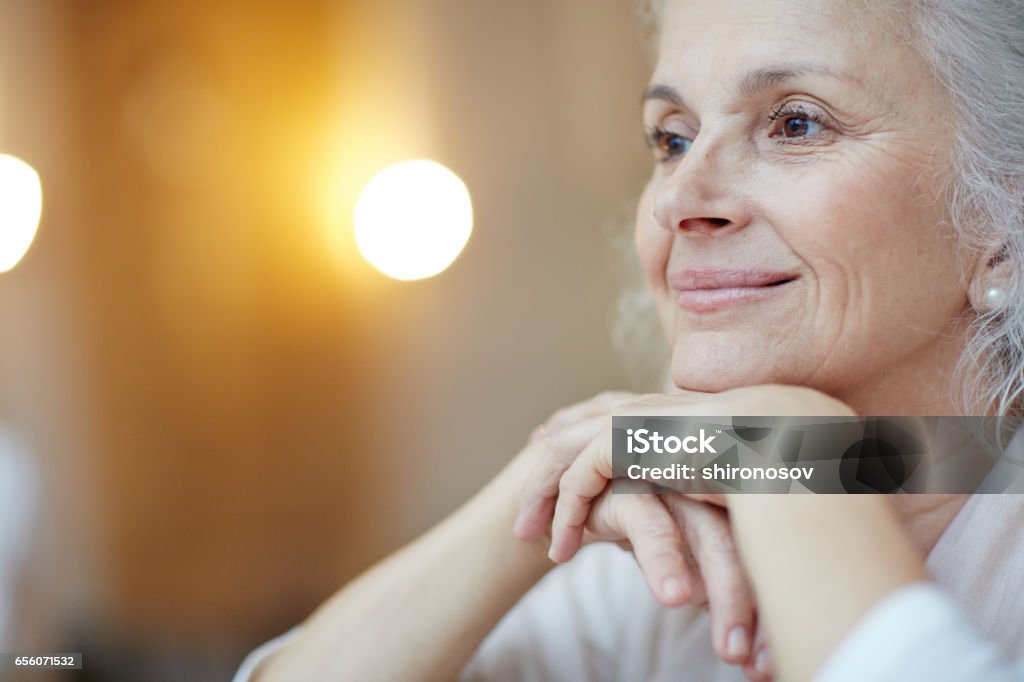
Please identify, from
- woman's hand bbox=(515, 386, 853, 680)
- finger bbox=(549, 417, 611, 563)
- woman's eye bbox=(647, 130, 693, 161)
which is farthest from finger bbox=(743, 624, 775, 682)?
woman's eye bbox=(647, 130, 693, 161)

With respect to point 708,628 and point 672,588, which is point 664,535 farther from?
point 708,628

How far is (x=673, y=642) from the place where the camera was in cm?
104

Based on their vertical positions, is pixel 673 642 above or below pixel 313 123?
below

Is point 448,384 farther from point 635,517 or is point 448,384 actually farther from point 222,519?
point 635,517

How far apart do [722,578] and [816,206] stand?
1.25 ft

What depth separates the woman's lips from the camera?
866 millimetres

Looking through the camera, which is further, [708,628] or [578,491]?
[708,628]

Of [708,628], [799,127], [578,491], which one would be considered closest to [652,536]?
[578,491]

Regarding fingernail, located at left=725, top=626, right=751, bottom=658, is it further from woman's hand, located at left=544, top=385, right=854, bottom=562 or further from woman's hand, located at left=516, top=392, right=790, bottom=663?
woman's hand, located at left=544, top=385, right=854, bottom=562

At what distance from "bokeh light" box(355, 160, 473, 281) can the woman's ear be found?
5.08 ft

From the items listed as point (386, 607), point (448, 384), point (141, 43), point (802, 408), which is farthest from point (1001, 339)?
point (141, 43)

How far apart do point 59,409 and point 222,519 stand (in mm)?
514

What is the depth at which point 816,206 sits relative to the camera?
83 cm

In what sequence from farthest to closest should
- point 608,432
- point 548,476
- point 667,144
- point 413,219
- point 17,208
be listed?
point 413,219
point 17,208
point 667,144
point 548,476
point 608,432
